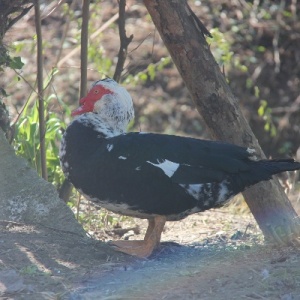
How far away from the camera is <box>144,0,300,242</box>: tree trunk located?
207 inches

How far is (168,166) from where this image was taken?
4750 millimetres

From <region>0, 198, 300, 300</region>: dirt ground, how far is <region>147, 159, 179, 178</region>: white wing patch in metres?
0.50

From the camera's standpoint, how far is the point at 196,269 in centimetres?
445

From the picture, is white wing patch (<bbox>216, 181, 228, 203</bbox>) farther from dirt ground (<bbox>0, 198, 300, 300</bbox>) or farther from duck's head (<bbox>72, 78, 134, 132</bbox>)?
duck's head (<bbox>72, 78, 134, 132</bbox>)

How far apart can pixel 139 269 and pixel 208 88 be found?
1.33 metres

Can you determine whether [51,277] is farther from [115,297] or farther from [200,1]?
[200,1]

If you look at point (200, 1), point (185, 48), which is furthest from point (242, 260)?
point (200, 1)

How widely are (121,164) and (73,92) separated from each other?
679cm

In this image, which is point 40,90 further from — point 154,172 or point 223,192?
point 223,192

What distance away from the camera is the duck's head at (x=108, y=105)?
5.18m

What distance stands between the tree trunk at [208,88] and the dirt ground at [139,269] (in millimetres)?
236

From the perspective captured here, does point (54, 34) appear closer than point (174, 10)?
No

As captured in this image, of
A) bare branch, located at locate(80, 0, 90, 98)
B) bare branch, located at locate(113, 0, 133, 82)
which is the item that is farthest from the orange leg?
bare branch, located at locate(113, 0, 133, 82)

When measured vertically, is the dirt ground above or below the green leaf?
below
